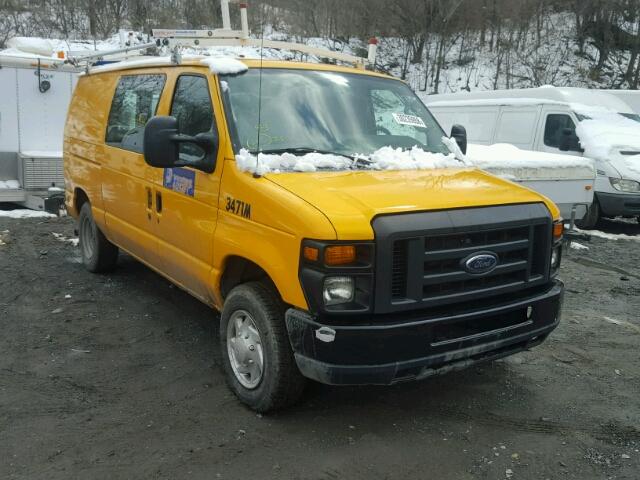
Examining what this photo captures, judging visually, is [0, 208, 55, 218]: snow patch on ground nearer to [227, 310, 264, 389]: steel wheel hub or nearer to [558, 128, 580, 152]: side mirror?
[227, 310, 264, 389]: steel wheel hub

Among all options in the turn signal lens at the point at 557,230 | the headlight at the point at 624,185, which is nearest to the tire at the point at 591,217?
the headlight at the point at 624,185

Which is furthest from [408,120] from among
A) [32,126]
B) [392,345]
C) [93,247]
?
[32,126]

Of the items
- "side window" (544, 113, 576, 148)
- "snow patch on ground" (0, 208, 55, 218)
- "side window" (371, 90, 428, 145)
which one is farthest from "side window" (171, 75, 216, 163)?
"side window" (544, 113, 576, 148)

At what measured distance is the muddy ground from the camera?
3389mm

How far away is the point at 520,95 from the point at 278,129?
408 inches

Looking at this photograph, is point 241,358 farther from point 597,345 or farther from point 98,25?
point 98,25

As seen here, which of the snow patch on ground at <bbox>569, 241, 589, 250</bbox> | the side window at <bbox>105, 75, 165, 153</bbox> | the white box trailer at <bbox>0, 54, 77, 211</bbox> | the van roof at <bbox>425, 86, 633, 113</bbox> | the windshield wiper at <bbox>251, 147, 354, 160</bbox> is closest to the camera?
the windshield wiper at <bbox>251, 147, 354, 160</bbox>

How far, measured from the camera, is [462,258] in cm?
349

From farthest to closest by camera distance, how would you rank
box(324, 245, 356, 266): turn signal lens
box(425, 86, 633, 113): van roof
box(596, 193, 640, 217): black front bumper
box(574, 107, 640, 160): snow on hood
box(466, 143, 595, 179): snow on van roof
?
1. box(425, 86, 633, 113): van roof
2. box(574, 107, 640, 160): snow on hood
3. box(596, 193, 640, 217): black front bumper
4. box(466, 143, 595, 179): snow on van roof
5. box(324, 245, 356, 266): turn signal lens

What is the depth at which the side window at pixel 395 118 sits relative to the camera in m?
4.71

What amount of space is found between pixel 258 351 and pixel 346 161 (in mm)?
1351

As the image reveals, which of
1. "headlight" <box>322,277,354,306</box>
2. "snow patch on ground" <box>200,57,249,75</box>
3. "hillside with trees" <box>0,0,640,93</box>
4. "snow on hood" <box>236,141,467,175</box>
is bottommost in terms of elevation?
"headlight" <box>322,277,354,306</box>

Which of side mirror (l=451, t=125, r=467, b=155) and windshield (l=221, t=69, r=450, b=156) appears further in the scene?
side mirror (l=451, t=125, r=467, b=155)

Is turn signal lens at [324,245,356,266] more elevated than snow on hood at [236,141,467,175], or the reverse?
snow on hood at [236,141,467,175]
